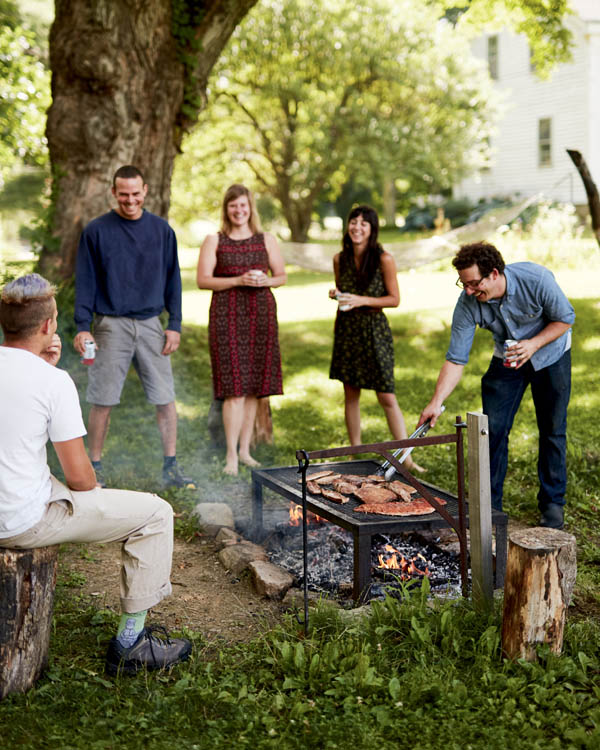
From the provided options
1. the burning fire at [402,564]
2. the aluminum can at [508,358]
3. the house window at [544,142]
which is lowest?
the burning fire at [402,564]

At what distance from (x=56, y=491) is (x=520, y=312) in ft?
8.52

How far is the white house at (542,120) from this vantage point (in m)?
Answer: 19.1

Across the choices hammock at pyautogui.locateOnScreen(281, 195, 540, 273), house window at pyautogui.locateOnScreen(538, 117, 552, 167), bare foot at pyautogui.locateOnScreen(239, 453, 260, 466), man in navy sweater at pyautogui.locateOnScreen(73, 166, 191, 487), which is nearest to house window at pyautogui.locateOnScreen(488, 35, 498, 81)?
house window at pyautogui.locateOnScreen(538, 117, 552, 167)

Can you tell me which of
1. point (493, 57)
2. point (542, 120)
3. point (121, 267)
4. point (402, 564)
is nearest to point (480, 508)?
point (402, 564)

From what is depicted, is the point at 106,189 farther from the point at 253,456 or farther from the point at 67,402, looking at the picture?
the point at 67,402

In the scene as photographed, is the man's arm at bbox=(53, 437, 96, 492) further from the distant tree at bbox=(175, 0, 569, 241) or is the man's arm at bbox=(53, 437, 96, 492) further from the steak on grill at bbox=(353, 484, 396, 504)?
the distant tree at bbox=(175, 0, 569, 241)

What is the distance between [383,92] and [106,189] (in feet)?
48.4

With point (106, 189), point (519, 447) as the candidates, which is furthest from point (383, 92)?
point (519, 447)

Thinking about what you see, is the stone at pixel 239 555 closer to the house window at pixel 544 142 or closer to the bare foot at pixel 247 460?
the bare foot at pixel 247 460

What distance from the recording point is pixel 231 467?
5.72 m

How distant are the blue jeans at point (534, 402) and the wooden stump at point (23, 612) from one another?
100 inches

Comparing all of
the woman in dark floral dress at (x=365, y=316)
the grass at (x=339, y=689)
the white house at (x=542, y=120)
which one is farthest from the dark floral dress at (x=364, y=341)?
the white house at (x=542, y=120)

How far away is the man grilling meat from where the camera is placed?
425 cm

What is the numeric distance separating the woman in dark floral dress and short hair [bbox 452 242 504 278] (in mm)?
1385
